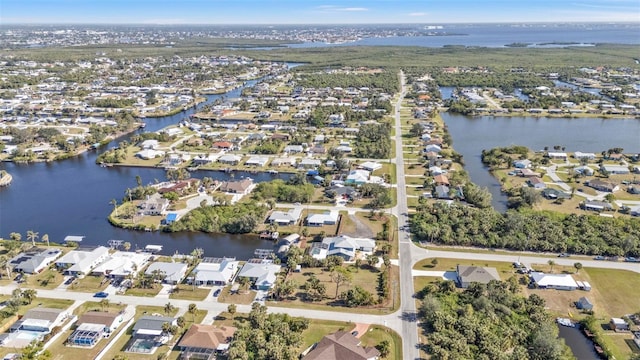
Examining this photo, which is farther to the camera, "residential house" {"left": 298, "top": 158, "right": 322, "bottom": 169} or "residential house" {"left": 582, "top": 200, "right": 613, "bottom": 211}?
"residential house" {"left": 298, "top": 158, "right": 322, "bottom": 169}

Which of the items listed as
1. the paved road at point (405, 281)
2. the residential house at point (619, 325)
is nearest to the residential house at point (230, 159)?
the paved road at point (405, 281)

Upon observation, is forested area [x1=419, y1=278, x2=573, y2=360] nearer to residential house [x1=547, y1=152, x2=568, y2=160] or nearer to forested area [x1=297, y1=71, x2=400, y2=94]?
residential house [x1=547, y1=152, x2=568, y2=160]

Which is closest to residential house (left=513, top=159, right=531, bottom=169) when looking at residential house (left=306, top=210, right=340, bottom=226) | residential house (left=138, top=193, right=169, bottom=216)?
residential house (left=306, top=210, right=340, bottom=226)

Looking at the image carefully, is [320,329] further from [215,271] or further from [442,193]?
[442,193]

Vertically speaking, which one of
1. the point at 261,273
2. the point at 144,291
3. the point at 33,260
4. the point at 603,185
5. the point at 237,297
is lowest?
the point at 237,297

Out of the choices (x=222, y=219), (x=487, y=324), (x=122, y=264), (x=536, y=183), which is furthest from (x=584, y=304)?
(x=122, y=264)

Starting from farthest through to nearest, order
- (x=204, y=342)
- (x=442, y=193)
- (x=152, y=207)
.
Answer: (x=442, y=193) → (x=152, y=207) → (x=204, y=342)

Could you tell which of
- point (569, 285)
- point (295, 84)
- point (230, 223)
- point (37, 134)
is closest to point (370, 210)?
point (230, 223)

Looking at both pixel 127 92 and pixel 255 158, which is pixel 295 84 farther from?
pixel 255 158
